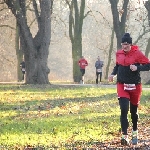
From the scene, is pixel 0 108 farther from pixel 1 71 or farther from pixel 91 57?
pixel 91 57

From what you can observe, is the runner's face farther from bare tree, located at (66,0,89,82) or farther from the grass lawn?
bare tree, located at (66,0,89,82)

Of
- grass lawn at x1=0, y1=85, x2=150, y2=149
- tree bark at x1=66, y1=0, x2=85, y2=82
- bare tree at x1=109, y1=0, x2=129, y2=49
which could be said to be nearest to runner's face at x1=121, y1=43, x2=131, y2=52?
grass lawn at x1=0, y1=85, x2=150, y2=149

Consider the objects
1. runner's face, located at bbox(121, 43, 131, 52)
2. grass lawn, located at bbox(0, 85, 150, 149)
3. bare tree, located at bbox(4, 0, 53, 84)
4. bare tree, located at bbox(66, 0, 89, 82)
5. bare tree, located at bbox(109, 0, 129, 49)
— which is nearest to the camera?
runner's face, located at bbox(121, 43, 131, 52)

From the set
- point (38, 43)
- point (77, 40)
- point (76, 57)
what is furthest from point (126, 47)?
point (76, 57)

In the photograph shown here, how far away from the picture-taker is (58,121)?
11.5m

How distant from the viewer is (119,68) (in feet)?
28.2

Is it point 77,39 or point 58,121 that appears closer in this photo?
point 58,121

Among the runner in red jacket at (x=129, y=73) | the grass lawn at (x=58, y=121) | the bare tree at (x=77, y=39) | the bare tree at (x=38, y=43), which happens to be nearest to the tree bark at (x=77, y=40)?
the bare tree at (x=77, y=39)

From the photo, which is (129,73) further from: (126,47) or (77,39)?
(77,39)

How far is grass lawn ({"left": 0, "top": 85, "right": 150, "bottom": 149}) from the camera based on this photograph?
8703 millimetres

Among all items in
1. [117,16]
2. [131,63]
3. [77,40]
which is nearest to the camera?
[131,63]

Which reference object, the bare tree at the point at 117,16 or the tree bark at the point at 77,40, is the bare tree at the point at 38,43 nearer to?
the bare tree at the point at 117,16

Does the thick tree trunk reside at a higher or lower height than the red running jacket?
lower

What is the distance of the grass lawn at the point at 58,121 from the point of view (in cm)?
870
